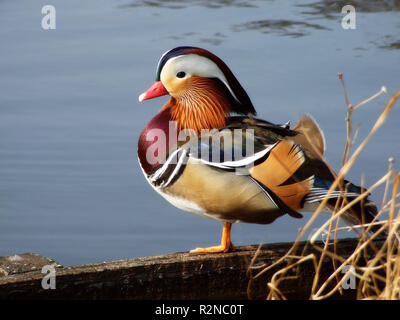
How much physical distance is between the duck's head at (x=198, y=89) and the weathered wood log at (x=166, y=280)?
38 cm

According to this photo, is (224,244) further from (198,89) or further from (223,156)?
(198,89)

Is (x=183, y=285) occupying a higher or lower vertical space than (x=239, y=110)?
lower

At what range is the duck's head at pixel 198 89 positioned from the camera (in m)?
1.97

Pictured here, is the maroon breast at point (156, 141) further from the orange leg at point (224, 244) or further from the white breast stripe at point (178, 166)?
the orange leg at point (224, 244)

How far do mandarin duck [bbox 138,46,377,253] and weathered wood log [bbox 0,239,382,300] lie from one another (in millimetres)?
93

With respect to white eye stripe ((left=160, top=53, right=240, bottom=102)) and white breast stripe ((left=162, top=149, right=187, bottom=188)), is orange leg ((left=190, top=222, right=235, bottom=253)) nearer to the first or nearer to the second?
white breast stripe ((left=162, top=149, right=187, bottom=188))

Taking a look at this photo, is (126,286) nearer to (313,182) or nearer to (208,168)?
(208,168)

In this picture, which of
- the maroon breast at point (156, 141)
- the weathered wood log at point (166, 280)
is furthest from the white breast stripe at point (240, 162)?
the weathered wood log at point (166, 280)

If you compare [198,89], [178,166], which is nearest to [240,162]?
[178,166]

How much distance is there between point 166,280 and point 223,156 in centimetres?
37
